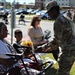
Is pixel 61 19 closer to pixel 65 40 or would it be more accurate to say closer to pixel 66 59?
pixel 65 40

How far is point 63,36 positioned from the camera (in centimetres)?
577

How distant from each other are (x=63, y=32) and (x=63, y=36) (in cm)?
7

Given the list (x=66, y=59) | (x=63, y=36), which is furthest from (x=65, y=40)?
(x=66, y=59)

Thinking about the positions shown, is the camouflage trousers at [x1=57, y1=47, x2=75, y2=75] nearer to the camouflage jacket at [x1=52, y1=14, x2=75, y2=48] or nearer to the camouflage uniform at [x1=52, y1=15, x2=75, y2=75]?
the camouflage uniform at [x1=52, y1=15, x2=75, y2=75]

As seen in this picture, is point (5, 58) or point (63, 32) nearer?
point (5, 58)

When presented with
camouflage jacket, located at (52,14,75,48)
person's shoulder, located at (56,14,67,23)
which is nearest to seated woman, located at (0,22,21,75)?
camouflage jacket, located at (52,14,75,48)

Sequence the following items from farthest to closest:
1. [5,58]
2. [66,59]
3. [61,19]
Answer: [66,59] < [61,19] < [5,58]

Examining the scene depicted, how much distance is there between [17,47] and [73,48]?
1616 mm

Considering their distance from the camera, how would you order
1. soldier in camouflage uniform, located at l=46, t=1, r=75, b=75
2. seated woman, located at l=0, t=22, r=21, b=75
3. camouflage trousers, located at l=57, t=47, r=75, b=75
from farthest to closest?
camouflage trousers, located at l=57, t=47, r=75, b=75, soldier in camouflage uniform, located at l=46, t=1, r=75, b=75, seated woman, located at l=0, t=22, r=21, b=75

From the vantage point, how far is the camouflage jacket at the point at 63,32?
18.7 feet

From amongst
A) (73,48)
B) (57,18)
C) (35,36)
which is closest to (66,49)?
(73,48)

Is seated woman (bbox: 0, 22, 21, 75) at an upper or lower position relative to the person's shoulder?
lower

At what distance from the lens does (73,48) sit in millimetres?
5887

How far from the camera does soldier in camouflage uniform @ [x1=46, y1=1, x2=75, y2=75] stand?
568cm
